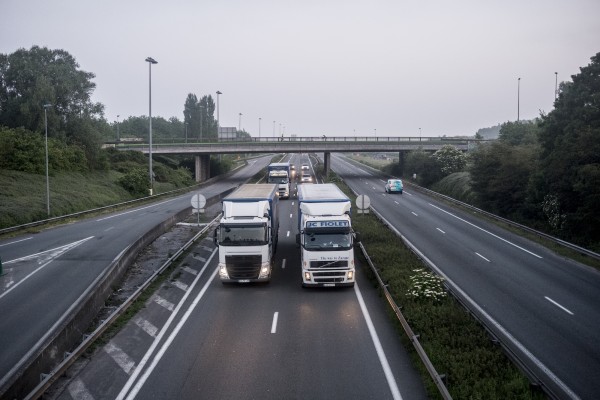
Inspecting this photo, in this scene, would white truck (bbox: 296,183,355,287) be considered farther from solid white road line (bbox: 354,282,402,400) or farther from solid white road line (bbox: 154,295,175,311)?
solid white road line (bbox: 154,295,175,311)

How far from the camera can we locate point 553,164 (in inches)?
1345

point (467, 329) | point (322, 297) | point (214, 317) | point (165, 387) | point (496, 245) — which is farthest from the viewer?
point (496, 245)

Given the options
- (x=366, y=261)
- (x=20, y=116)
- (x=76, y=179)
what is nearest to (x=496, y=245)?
(x=366, y=261)

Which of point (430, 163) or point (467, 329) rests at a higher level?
point (430, 163)

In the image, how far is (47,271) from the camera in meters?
24.5

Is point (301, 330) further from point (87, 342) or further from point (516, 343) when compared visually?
point (516, 343)

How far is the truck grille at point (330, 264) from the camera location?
20969 millimetres

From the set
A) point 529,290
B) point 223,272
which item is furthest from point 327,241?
point 529,290

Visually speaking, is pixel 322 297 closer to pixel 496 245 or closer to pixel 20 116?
pixel 496 245

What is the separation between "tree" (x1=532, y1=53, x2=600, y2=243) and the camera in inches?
1188

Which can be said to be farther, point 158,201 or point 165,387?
point 158,201

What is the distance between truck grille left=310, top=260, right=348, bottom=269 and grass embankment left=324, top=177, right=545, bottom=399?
219 cm

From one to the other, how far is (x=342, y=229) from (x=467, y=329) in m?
7.56

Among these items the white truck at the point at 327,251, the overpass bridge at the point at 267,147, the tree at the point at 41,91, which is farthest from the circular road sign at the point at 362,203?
the overpass bridge at the point at 267,147
